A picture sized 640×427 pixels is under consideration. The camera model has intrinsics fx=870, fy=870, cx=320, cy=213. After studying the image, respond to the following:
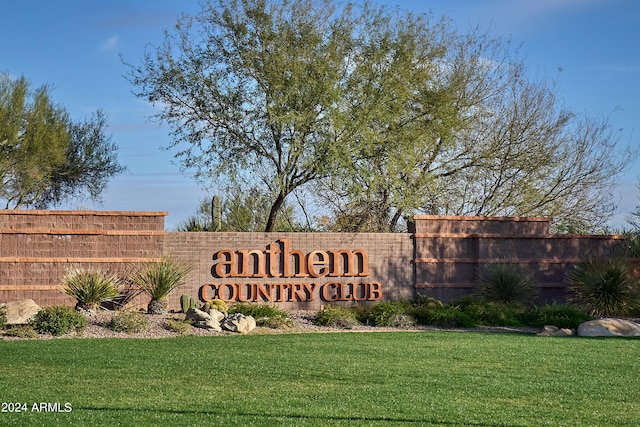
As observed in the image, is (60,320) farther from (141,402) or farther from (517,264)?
(517,264)

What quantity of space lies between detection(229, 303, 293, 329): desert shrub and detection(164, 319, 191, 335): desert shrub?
1.84m

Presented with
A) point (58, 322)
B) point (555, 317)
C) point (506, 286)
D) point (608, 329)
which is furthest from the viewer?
point (506, 286)

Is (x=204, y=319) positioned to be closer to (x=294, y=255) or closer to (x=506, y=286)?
(x=294, y=255)

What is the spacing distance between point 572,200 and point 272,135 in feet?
42.4

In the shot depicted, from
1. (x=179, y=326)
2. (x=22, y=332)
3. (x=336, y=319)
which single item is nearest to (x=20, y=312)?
(x=22, y=332)

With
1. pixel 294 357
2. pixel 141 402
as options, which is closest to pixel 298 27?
pixel 294 357

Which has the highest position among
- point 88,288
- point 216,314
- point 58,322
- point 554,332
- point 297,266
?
point 297,266

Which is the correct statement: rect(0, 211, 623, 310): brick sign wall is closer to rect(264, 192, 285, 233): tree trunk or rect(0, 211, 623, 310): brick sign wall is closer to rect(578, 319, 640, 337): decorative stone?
rect(264, 192, 285, 233): tree trunk

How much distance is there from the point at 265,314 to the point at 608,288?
9.43 m

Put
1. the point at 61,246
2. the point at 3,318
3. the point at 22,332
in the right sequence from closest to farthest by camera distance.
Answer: the point at 22,332
the point at 3,318
the point at 61,246

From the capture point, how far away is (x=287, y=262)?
2373cm

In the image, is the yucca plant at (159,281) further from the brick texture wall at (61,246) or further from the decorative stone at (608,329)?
the decorative stone at (608,329)

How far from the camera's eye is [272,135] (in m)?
25.6

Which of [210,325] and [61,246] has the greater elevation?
[61,246]
